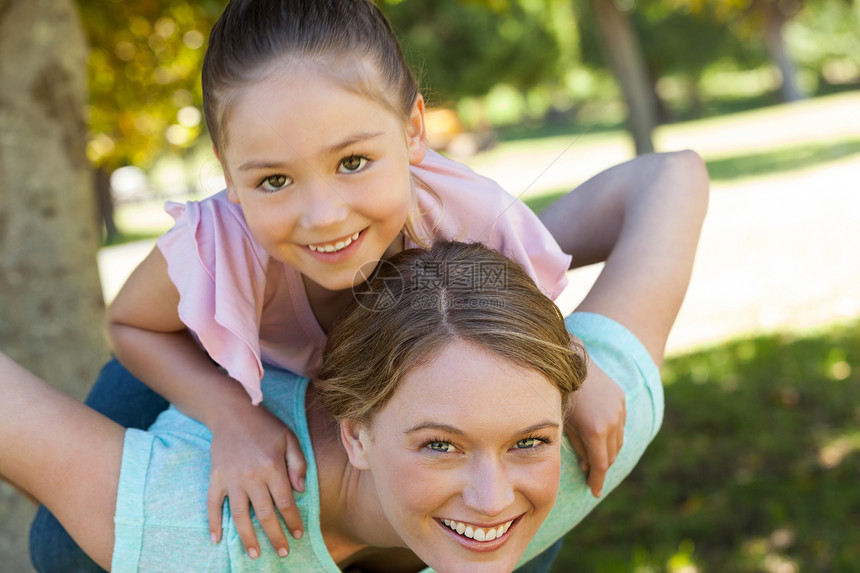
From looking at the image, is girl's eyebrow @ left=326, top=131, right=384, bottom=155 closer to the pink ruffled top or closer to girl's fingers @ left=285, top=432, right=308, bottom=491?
the pink ruffled top

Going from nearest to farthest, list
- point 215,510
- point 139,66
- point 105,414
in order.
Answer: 1. point 215,510
2. point 105,414
3. point 139,66

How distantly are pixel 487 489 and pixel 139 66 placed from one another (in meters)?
4.96

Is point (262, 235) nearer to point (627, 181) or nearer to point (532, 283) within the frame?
point (532, 283)

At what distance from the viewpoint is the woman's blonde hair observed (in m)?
1.82

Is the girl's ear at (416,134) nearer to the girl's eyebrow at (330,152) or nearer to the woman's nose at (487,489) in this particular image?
the girl's eyebrow at (330,152)

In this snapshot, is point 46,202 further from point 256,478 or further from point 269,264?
point 256,478

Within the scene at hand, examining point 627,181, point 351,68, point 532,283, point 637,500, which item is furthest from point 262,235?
point 637,500

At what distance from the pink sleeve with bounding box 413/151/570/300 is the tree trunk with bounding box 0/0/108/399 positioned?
2111 mm

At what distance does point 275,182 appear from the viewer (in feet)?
6.73

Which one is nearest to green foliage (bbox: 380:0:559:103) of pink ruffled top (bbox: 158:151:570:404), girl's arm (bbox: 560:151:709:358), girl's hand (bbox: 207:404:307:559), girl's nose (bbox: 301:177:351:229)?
girl's arm (bbox: 560:151:709:358)

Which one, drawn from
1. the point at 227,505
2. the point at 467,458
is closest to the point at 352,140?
the point at 467,458

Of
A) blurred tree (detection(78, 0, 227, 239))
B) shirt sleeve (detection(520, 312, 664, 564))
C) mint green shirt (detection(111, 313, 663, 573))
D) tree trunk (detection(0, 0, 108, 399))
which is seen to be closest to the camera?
mint green shirt (detection(111, 313, 663, 573))

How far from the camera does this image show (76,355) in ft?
12.7

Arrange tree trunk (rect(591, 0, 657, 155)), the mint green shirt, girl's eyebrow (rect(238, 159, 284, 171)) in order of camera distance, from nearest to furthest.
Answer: the mint green shirt < girl's eyebrow (rect(238, 159, 284, 171)) < tree trunk (rect(591, 0, 657, 155))
